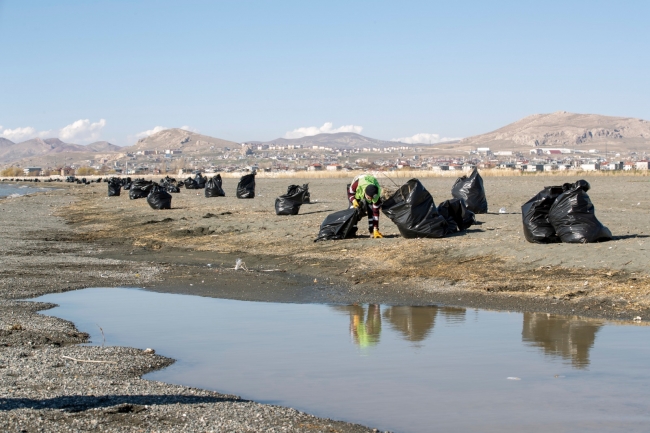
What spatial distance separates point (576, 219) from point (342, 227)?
459cm

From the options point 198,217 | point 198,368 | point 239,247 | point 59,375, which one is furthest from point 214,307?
point 198,217

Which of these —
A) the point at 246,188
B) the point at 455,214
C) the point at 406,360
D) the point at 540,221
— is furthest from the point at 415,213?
the point at 246,188

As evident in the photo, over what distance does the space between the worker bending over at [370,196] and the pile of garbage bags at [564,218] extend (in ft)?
10.1

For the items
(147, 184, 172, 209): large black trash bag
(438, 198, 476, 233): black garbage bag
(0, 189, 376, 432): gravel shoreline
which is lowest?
(0, 189, 376, 432): gravel shoreline

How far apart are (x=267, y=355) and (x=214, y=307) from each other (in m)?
3.08

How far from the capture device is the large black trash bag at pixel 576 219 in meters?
12.4

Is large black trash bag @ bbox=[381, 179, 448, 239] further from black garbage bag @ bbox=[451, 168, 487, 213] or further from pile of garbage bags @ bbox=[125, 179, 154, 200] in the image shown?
pile of garbage bags @ bbox=[125, 179, 154, 200]

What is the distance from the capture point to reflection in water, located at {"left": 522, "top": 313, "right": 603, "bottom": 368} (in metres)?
7.19

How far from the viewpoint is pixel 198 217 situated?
22.7 m

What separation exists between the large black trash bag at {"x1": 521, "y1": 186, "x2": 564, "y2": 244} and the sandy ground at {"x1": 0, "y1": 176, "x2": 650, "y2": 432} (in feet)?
0.83

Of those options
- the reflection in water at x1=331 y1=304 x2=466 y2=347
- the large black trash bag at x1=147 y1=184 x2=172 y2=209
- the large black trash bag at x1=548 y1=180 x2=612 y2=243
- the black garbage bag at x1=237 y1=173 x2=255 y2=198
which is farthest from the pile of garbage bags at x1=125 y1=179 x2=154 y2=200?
the reflection in water at x1=331 y1=304 x2=466 y2=347

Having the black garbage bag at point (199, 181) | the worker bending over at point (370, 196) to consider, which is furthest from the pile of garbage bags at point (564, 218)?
the black garbage bag at point (199, 181)

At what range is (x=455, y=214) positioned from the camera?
604 inches

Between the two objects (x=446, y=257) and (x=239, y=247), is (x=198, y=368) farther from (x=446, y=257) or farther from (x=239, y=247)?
(x=239, y=247)
